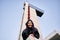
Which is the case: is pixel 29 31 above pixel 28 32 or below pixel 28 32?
above

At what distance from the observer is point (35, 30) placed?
21703mm

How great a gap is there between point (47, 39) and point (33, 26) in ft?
25.5

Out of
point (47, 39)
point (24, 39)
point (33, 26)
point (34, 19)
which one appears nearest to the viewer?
point (24, 39)

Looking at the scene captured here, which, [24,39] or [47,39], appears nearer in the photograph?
[24,39]

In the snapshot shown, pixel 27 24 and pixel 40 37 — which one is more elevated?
pixel 27 24

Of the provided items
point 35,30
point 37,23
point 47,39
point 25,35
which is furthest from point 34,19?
point 47,39

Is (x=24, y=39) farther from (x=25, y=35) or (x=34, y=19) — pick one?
(x=34, y=19)

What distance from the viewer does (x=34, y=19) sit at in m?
23.3

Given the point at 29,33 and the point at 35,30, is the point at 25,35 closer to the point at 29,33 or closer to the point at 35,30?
the point at 29,33

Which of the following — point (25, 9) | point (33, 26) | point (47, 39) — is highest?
point (25, 9)

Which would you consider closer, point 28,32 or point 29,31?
point 28,32

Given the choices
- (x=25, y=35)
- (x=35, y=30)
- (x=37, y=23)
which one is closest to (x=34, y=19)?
(x=37, y=23)

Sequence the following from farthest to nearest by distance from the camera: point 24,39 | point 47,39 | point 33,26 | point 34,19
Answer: point 47,39
point 34,19
point 33,26
point 24,39

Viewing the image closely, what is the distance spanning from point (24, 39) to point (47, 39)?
921cm
